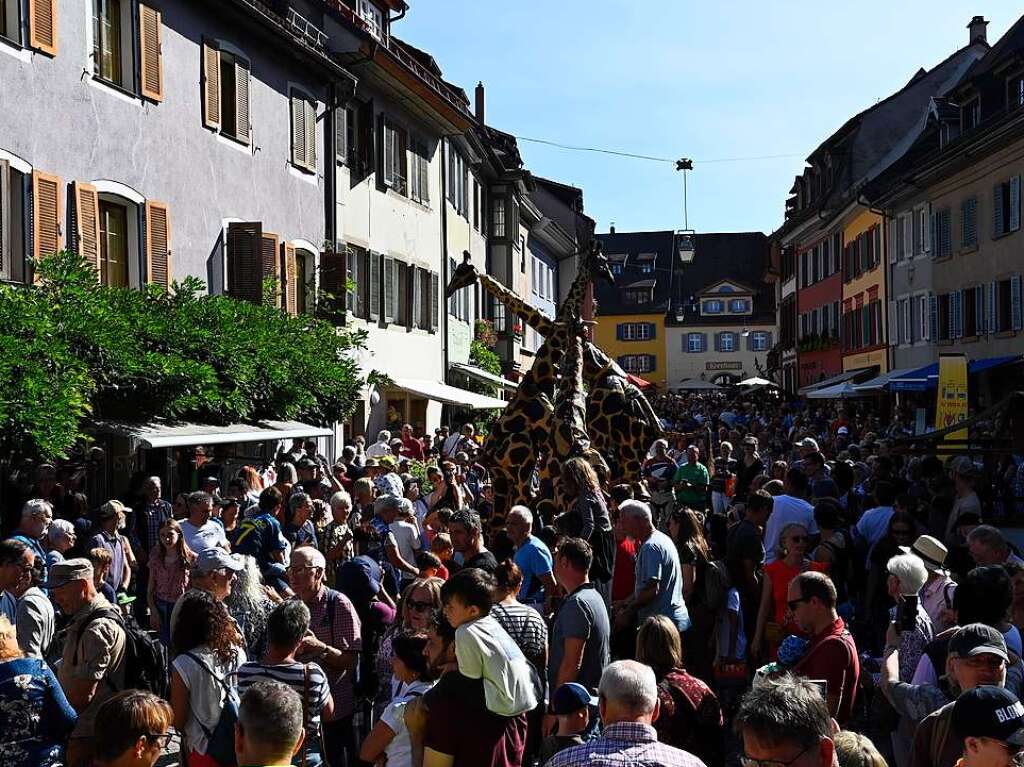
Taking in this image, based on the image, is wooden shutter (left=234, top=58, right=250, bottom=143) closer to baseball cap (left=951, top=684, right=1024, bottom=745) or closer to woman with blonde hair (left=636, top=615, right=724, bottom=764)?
woman with blonde hair (left=636, top=615, right=724, bottom=764)

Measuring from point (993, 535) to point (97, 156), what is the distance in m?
11.9

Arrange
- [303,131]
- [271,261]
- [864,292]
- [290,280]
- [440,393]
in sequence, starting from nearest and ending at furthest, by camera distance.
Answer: [271,261], [290,280], [303,131], [440,393], [864,292]

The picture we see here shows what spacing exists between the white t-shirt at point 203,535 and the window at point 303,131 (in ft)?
40.8

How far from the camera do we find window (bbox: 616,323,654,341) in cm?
9431

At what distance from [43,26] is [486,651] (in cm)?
1160

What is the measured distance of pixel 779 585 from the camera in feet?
29.5

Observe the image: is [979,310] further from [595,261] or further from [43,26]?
[43,26]

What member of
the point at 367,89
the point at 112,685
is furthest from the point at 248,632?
the point at 367,89

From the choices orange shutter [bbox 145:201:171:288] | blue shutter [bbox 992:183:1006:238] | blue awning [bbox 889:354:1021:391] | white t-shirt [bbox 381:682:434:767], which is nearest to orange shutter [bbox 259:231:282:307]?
orange shutter [bbox 145:201:171:288]

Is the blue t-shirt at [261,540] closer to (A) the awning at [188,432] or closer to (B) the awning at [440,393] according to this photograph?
(A) the awning at [188,432]

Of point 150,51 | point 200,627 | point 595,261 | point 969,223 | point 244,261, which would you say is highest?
point 150,51

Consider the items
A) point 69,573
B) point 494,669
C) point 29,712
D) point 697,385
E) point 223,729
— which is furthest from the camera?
point 697,385

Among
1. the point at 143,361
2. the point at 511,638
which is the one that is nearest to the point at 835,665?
the point at 511,638

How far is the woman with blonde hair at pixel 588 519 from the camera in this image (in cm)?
904
